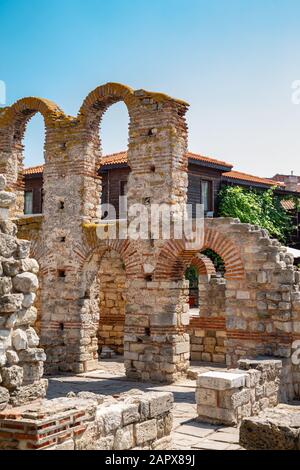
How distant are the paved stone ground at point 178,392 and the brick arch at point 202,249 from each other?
92.1 inches

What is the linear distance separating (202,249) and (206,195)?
13.4 metres

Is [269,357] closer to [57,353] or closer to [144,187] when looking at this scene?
[144,187]

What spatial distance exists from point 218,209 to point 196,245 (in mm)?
13819

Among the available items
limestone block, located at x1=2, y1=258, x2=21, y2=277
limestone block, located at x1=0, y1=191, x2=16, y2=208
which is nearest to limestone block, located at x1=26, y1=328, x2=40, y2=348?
limestone block, located at x1=2, y1=258, x2=21, y2=277

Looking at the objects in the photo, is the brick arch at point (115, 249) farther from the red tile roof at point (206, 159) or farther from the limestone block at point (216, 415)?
the red tile roof at point (206, 159)

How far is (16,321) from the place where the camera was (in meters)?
5.67

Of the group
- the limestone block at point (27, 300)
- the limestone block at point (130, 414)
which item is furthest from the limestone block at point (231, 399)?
the limestone block at point (27, 300)

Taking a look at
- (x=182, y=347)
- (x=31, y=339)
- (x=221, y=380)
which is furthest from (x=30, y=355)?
(x=182, y=347)

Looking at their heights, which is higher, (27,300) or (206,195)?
(206,195)

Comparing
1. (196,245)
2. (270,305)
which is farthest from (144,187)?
(270,305)

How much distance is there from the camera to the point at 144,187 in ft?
42.1

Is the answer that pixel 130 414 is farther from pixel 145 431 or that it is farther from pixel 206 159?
pixel 206 159

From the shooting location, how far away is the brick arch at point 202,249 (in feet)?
37.5
